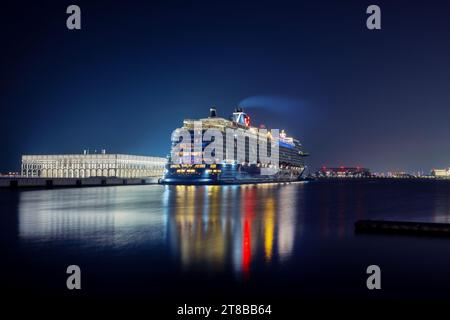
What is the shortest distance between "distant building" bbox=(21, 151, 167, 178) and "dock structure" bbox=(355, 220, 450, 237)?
155 m

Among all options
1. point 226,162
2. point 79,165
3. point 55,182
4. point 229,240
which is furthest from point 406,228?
point 79,165

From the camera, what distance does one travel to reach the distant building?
16812 centimetres

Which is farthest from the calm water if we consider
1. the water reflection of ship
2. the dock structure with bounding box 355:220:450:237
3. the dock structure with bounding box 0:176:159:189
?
the dock structure with bounding box 0:176:159:189

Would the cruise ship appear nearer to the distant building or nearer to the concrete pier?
the concrete pier

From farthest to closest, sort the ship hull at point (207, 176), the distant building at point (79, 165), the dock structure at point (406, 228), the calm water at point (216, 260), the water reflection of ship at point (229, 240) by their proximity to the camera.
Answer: the distant building at point (79, 165)
the ship hull at point (207, 176)
the dock structure at point (406, 228)
the water reflection of ship at point (229, 240)
the calm water at point (216, 260)

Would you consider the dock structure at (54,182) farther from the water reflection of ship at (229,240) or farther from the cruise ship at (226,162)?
the water reflection of ship at (229,240)

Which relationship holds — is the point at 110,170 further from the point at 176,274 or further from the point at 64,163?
the point at 176,274

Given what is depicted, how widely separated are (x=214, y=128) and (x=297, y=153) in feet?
267

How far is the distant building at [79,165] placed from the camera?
552 feet

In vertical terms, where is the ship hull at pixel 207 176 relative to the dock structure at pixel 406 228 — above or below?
above

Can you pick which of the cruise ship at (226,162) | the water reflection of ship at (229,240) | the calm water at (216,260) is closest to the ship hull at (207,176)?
the cruise ship at (226,162)

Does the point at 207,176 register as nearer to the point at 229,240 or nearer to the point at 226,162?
the point at 226,162

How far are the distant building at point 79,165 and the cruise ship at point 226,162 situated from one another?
188 feet

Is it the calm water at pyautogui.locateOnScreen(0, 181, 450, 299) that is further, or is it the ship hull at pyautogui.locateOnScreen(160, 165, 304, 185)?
the ship hull at pyautogui.locateOnScreen(160, 165, 304, 185)
